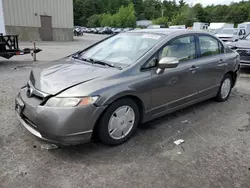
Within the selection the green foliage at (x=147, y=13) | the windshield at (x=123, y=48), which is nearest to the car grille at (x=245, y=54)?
the windshield at (x=123, y=48)

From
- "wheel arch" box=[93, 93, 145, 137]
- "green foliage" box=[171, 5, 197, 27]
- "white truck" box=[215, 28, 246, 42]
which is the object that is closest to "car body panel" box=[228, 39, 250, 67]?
"wheel arch" box=[93, 93, 145, 137]

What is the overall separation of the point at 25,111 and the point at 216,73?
3563 millimetres

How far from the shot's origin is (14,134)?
10.8ft

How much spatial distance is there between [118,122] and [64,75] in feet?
3.14

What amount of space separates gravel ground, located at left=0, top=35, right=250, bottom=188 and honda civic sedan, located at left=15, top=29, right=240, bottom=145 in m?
0.28

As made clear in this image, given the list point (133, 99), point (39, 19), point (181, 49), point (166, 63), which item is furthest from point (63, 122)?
point (39, 19)

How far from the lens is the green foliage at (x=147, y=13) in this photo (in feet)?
215

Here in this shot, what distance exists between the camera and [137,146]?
312 centimetres

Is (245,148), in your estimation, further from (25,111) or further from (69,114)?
(25,111)

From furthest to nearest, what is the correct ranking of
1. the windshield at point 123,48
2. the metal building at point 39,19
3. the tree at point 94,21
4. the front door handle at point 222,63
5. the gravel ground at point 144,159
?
the tree at point 94,21, the metal building at point 39,19, the front door handle at point 222,63, the windshield at point 123,48, the gravel ground at point 144,159

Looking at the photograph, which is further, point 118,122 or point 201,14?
point 201,14

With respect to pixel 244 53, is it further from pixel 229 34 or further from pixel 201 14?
pixel 201 14

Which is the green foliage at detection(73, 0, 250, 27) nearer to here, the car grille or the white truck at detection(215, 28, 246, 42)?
the white truck at detection(215, 28, 246, 42)

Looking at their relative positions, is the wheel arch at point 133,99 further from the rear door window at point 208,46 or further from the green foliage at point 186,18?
the green foliage at point 186,18
